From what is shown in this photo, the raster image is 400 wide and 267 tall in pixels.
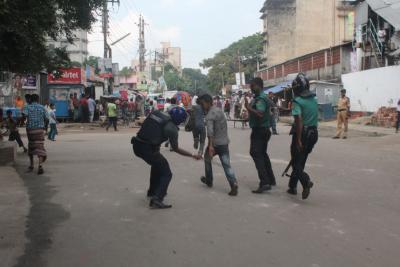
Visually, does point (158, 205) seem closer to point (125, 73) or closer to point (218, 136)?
point (218, 136)

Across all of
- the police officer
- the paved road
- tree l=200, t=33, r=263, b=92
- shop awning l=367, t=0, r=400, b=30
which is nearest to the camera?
the paved road

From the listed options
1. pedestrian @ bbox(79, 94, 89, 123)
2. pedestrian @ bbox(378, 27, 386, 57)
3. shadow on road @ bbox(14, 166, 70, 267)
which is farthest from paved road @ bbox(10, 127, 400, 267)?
pedestrian @ bbox(79, 94, 89, 123)

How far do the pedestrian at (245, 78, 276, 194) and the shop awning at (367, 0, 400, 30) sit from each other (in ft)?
64.2

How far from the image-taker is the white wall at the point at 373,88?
25.3 m

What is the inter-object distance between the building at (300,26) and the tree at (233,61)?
14.0m

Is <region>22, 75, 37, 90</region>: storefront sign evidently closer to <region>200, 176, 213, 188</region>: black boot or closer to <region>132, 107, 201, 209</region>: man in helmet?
<region>200, 176, 213, 188</region>: black boot

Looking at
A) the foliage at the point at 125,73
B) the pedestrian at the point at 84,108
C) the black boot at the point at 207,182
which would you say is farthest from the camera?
the foliage at the point at 125,73

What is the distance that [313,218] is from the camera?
22.0ft

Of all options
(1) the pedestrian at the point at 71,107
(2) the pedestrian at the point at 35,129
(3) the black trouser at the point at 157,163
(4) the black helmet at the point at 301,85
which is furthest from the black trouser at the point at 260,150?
(1) the pedestrian at the point at 71,107

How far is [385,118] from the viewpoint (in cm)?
2408

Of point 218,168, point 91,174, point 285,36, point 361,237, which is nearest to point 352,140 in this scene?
point 218,168

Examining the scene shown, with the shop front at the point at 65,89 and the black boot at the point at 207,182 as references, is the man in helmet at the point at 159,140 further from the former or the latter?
the shop front at the point at 65,89

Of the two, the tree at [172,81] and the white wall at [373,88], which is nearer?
the white wall at [373,88]

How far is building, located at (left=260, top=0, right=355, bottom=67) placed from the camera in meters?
62.3
